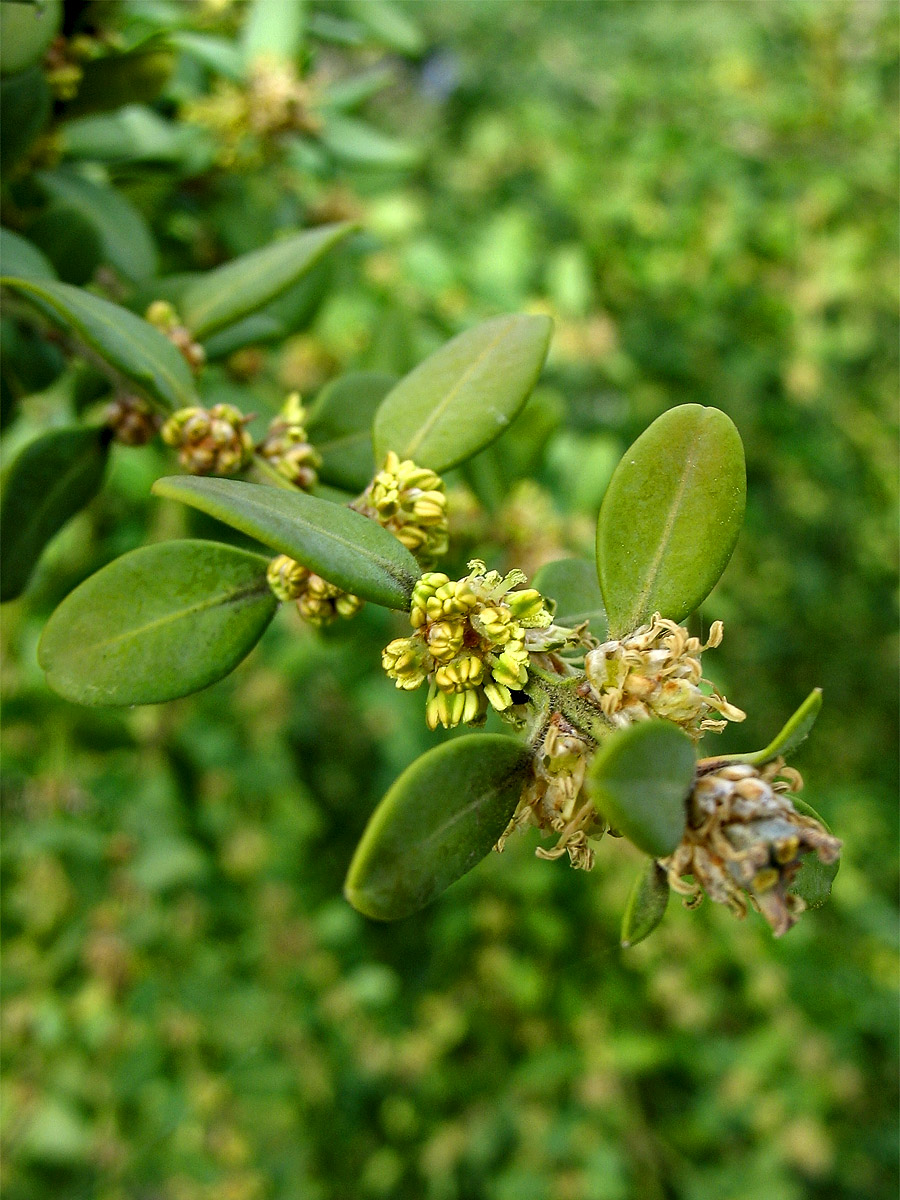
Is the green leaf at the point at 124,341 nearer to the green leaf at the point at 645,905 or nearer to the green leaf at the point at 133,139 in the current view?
the green leaf at the point at 133,139

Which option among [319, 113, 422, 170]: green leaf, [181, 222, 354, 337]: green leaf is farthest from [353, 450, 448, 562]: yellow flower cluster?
[319, 113, 422, 170]: green leaf

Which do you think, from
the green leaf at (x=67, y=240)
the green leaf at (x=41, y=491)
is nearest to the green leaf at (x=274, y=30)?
the green leaf at (x=67, y=240)

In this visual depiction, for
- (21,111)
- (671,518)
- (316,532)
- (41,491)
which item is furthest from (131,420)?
(671,518)

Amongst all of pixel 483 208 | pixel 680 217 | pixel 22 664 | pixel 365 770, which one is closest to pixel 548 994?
pixel 365 770

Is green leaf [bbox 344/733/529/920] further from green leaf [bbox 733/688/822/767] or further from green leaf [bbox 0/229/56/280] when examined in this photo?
green leaf [bbox 0/229/56/280]

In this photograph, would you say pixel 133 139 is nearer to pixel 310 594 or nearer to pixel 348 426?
pixel 348 426

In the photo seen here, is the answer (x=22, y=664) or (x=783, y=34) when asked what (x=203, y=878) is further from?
(x=783, y=34)
